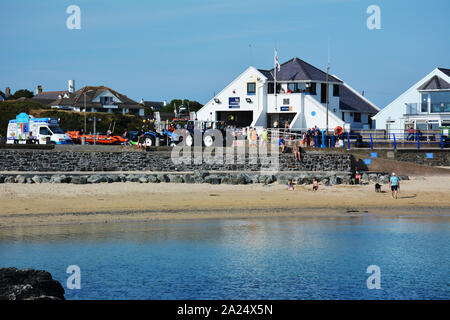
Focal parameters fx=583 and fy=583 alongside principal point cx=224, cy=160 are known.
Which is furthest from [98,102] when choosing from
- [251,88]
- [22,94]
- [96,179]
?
[96,179]

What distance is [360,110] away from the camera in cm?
5975

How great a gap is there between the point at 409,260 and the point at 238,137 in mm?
24575

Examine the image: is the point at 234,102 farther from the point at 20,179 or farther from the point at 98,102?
the point at 98,102

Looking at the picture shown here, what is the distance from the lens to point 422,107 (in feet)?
180

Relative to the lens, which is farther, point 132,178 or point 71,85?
point 71,85

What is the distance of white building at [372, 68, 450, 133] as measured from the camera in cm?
5306

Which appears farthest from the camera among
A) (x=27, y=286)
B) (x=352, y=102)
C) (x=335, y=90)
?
(x=352, y=102)

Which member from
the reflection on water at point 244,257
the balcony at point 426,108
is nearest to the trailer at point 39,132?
the reflection on water at point 244,257

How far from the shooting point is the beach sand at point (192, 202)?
77.4ft

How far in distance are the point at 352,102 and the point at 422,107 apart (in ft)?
26.2

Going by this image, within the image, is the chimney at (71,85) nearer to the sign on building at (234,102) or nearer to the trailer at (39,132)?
the sign on building at (234,102)

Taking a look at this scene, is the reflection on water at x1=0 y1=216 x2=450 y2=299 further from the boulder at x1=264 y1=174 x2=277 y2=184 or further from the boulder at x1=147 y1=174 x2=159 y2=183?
the boulder at x1=147 y1=174 x2=159 y2=183

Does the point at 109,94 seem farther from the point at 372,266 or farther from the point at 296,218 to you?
the point at 372,266
